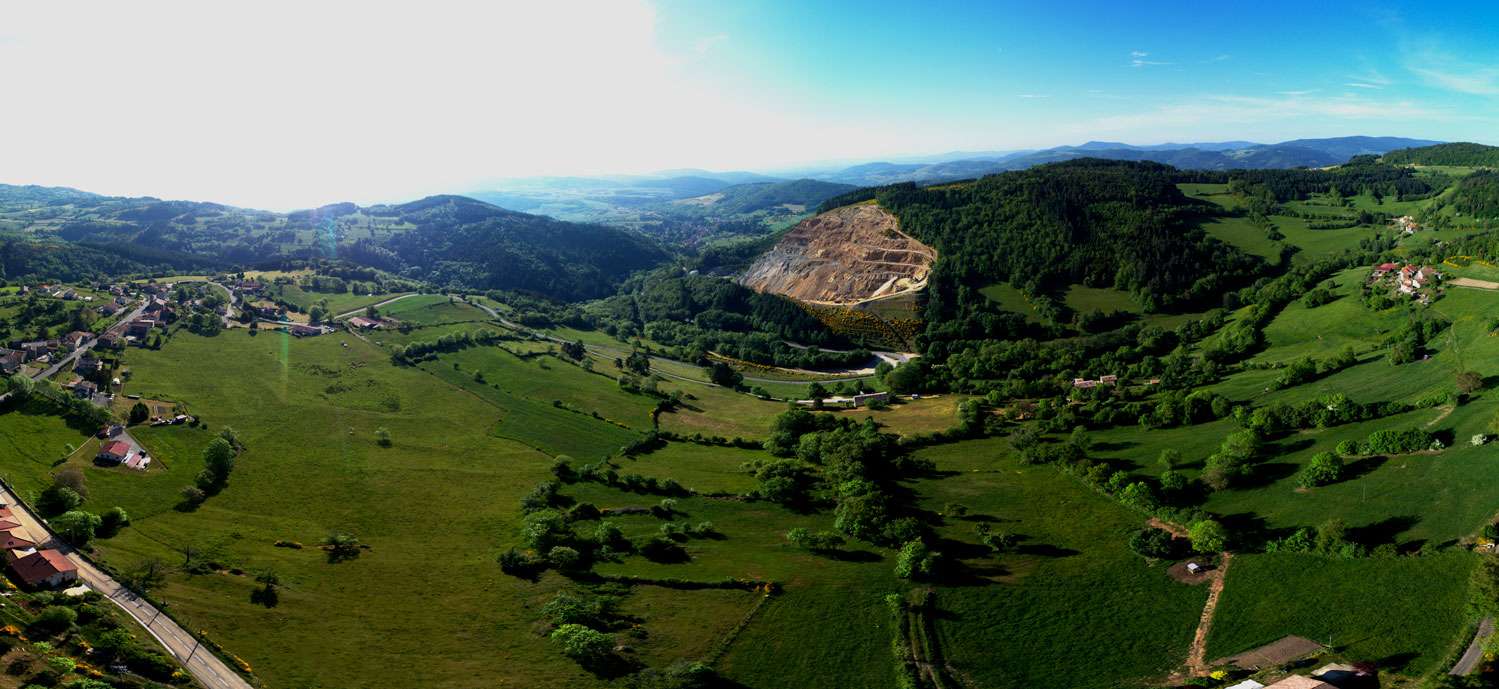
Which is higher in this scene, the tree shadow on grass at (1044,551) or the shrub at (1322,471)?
the shrub at (1322,471)

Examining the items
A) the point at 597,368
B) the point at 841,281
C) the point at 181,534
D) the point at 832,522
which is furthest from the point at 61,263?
the point at 832,522

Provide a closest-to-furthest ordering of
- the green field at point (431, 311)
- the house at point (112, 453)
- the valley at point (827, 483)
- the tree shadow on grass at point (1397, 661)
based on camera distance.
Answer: the tree shadow on grass at point (1397, 661), the valley at point (827, 483), the house at point (112, 453), the green field at point (431, 311)

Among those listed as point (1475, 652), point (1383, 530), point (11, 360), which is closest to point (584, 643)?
point (1475, 652)

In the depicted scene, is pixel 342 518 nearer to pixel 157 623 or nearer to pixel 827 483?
pixel 157 623

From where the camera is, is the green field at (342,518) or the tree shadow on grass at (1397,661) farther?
the green field at (342,518)

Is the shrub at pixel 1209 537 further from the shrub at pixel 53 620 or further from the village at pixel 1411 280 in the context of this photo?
the shrub at pixel 53 620

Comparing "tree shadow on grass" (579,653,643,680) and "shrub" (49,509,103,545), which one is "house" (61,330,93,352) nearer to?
"shrub" (49,509,103,545)

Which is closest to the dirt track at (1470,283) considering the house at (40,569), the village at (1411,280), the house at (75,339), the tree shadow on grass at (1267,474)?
the village at (1411,280)
